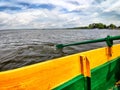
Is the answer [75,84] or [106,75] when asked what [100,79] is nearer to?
[106,75]

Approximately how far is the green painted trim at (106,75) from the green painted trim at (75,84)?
336 millimetres

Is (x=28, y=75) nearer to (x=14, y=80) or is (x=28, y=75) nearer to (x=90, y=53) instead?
(x=14, y=80)

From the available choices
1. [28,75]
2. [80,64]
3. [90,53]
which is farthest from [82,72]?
[28,75]

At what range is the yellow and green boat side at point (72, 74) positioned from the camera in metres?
1.98

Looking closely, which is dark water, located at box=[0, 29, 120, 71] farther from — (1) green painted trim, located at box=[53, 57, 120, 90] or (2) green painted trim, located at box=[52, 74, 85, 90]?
(2) green painted trim, located at box=[52, 74, 85, 90]

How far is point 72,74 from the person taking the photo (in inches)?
110

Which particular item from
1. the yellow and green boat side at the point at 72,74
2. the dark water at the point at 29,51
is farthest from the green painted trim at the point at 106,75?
the dark water at the point at 29,51

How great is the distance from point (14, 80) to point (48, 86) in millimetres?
569

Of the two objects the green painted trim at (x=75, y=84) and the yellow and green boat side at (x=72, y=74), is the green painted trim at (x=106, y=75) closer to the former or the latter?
the yellow and green boat side at (x=72, y=74)

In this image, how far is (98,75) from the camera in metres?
3.37

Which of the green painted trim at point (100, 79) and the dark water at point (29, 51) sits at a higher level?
the green painted trim at point (100, 79)

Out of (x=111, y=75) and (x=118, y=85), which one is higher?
(x=111, y=75)

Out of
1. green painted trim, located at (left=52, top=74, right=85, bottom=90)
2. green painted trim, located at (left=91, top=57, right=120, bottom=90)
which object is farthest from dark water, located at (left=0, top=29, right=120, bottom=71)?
green painted trim, located at (left=52, top=74, right=85, bottom=90)

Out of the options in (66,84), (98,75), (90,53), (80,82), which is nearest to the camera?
(66,84)
